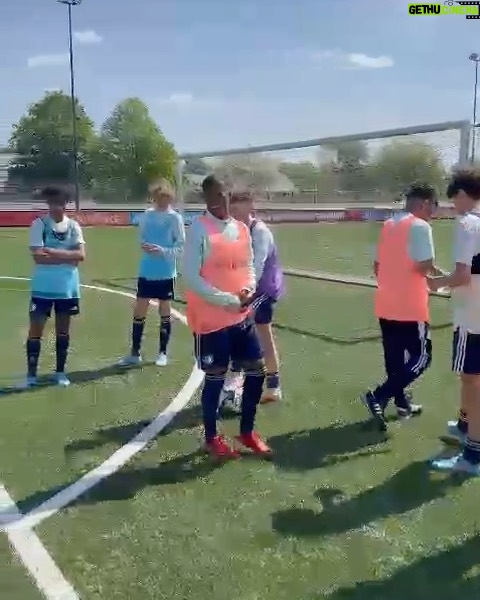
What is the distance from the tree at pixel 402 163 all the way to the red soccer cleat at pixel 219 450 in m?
7.32

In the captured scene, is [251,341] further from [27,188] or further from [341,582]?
[27,188]

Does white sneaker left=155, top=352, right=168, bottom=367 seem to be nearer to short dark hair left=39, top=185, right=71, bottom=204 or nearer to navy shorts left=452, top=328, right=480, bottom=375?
short dark hair left=39, top=185, right=71, bottom=204

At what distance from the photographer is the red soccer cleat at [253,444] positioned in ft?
17.8

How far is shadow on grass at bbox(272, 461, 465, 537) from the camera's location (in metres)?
4.26

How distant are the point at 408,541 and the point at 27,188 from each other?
5512 cm

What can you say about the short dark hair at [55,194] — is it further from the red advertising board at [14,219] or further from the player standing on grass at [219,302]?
the red advertising board at [14,219]

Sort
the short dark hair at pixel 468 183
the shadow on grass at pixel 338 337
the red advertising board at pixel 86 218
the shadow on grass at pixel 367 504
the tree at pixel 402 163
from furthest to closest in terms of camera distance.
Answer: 1. the red advertising board at pixel 86 218
2. the tree at pixel 402 163
3. the shadow on grass at pixel 338 337
4. the short dark hair at pixel 468 183
5. the shadow on grass at pixel 367 504

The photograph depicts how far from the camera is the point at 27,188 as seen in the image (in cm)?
5584

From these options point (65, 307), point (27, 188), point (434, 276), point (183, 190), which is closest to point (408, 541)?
point (434, 276)

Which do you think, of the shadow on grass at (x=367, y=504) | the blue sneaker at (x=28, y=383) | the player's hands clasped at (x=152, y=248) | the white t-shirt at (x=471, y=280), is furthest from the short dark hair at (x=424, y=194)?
the blue sneaker at (x=28, y=383)

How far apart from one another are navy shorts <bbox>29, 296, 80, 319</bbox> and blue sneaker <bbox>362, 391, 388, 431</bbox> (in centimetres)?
292

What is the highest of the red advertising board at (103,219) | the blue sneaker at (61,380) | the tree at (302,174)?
the tree at (302,174)

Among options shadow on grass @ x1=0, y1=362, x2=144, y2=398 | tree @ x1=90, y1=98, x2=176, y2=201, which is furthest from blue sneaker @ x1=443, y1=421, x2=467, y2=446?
tree @ x1=90, y1=98, x2=176, y2=201

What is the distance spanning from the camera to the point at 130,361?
8.23 metres
